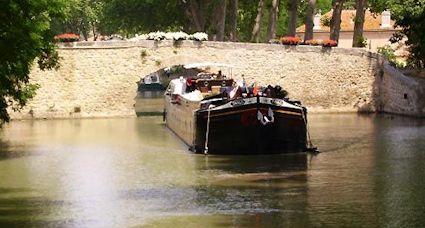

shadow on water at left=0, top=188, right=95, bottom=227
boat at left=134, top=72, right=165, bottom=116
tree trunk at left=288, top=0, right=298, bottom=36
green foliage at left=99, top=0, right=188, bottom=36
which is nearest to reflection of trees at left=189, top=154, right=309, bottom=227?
shadow on water at left=0, top=188, right=95, bottom=227

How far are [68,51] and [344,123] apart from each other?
13.2 metres

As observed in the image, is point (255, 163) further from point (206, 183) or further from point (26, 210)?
point (26, 210)

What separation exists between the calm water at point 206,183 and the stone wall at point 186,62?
25.4 ft

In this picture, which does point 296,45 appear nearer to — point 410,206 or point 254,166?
point 254,166

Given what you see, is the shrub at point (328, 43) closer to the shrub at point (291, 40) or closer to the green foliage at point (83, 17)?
the shrub at point (291, 40)

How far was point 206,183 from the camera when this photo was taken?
20391 millimetres

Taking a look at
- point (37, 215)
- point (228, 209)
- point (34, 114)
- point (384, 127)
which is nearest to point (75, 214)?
point (37, 215)

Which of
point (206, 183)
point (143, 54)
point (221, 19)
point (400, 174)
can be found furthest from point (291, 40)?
point (206, 183)

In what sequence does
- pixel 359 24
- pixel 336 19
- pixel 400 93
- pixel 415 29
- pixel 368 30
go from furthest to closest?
pixel 368 30
pixel 359 24
pixel 336 19
pixel 400 93
pixel 415 29

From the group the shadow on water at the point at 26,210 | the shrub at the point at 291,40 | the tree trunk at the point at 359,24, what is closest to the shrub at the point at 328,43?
the shrub at the point at 291,40

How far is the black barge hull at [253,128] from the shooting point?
24266 millimetres

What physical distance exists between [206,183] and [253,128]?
4.42 meters

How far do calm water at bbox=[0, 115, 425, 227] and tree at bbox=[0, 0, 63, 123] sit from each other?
7.76 feet

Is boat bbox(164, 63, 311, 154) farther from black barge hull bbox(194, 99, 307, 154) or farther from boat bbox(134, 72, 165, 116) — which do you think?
boat bbox(134, 72, 165, 116)
